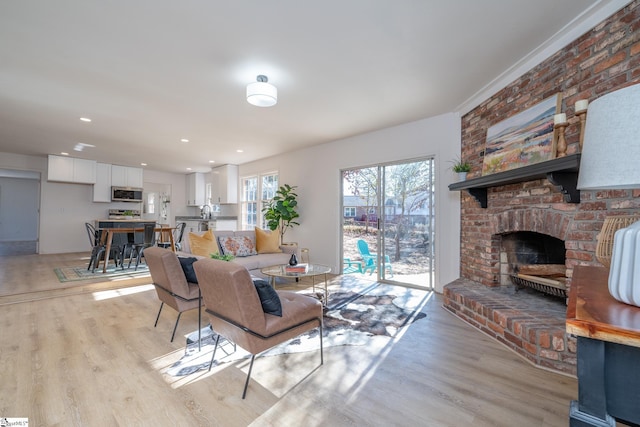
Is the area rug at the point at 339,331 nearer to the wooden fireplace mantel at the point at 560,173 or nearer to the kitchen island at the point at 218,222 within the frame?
the wooden fireplace mantel at the point at 560,173

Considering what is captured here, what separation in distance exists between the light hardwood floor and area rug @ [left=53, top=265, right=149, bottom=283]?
6.15 ft

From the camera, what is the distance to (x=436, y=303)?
3.69 metres

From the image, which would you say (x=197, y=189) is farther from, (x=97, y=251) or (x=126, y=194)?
(x=97, y=251)

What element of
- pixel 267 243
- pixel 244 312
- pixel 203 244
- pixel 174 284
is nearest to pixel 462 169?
pixel 244 312

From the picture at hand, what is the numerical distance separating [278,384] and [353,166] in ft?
13.1

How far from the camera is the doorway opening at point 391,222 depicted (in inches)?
173

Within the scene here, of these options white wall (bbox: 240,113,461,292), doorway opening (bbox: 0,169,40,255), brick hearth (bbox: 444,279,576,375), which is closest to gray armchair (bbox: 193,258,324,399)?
brick hearth (bbox: 444,279,576,375)

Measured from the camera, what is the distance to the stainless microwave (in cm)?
805

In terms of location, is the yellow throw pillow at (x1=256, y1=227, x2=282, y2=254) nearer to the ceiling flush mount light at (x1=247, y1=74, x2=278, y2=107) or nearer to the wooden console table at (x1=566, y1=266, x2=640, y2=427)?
the ceiling flush mount light at (x1=247, y1=74, x2=278, y2=107)

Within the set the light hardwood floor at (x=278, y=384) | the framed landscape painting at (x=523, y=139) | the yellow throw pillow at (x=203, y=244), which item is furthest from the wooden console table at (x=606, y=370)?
the yellow throw pillow at (x=203, y=244)

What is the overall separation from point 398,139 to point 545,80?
2.21 metres

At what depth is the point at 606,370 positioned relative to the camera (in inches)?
25.7

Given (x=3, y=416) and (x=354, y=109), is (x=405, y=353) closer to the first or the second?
(x=3, y=416)

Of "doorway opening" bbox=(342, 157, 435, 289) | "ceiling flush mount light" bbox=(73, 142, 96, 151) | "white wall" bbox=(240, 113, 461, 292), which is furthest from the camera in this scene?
"ceiling flush mount light" bbox=(73, 142, 96, 151)
